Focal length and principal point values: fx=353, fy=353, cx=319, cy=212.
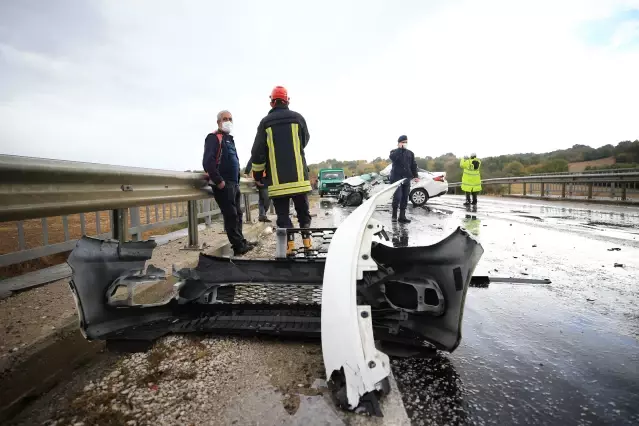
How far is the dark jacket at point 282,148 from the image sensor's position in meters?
4.21

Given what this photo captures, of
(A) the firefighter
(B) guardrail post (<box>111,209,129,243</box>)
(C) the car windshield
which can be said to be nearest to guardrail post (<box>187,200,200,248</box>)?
(A) the firefighter

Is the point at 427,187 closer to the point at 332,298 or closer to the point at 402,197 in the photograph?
the point at 402,197

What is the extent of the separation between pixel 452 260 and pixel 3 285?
335cm

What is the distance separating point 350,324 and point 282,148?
310 cm

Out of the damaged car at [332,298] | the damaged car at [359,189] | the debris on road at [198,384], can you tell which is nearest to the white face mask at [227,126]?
the damaged car at [332,298]

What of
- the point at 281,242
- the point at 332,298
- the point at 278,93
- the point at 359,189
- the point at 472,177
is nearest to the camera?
the point at 332,298

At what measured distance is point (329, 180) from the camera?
2562 cm

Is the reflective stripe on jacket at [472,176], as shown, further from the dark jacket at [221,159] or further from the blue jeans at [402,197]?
the dark jacket at [221,159]

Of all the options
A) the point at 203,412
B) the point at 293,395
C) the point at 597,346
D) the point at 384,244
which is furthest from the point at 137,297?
the point at 597,346

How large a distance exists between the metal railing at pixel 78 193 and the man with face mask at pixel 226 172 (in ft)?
0.83

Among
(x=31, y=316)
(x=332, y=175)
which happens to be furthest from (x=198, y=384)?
(x=332, y=175)

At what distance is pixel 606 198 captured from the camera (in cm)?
1320

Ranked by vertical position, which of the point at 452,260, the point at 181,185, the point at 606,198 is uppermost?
the point at 181,185

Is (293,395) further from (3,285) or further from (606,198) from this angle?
(606,198)
